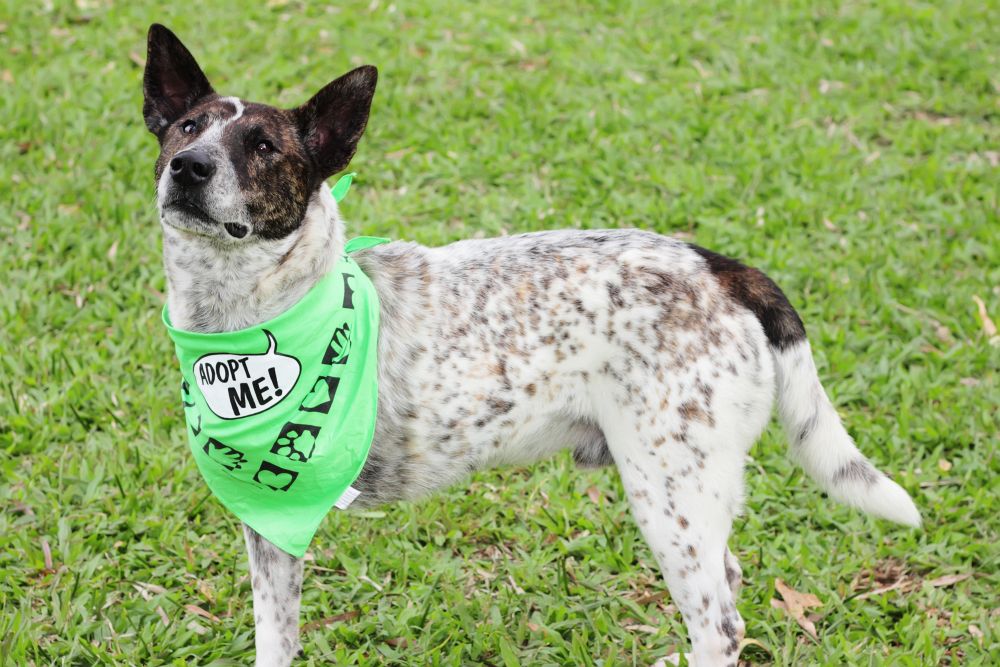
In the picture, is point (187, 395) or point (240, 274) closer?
point (240, 274)

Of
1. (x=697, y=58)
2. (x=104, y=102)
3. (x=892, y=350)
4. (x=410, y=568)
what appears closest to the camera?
(x=410, y=568)

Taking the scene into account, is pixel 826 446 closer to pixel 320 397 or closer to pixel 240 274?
pixel 320 397

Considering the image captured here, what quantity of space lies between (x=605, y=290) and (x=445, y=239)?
2.88m

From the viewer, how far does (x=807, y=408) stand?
376cm

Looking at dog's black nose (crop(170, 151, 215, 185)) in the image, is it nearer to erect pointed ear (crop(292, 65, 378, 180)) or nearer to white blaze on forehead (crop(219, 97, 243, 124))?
white blaze on forehead (crop(219, 97, 243, 124))

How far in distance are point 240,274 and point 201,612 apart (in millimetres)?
1574

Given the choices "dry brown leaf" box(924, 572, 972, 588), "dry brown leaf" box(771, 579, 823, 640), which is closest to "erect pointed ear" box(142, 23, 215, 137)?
"dry brown leaf" box(771, 579, 823, 640)

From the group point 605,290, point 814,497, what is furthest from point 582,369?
point 814,497

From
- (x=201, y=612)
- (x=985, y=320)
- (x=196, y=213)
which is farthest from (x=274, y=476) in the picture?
(x=985, y=320)

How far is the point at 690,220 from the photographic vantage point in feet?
22.2

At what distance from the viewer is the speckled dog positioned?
3.55 m

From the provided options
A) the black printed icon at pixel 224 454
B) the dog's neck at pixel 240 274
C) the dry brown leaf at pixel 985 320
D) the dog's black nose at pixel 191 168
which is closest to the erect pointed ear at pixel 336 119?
the dog's neck at pixel 240 274

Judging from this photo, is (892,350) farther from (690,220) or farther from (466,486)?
(466,486)

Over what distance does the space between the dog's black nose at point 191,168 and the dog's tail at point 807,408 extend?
1740 millimetres
